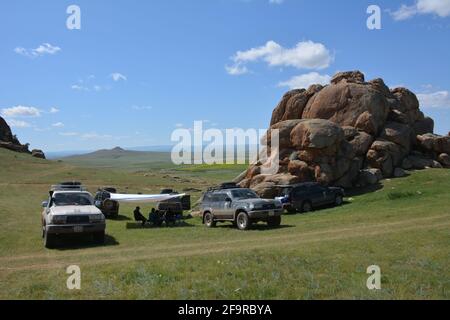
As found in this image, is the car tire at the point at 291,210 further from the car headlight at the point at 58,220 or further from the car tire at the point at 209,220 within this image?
the car headlight at the point at 58,220

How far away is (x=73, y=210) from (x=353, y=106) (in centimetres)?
2904

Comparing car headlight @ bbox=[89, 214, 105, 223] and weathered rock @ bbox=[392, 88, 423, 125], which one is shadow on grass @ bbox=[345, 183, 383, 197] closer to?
weathered rock @ bbox=[392, 88, 423, 125]

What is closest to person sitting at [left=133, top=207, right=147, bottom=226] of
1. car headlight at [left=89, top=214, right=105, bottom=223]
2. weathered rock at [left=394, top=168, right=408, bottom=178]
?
car headlight at [left=89, top=214, right=105, bottom=223]

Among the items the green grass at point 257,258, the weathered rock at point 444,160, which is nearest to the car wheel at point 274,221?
the green grass at point 257,258

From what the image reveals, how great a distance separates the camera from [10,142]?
92438 millimetres

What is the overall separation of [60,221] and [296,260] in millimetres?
9527

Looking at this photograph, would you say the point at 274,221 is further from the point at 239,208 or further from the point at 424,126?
the point at 424,126

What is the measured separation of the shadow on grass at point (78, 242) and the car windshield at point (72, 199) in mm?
1358

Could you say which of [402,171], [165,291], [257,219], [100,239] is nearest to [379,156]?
[402,171]

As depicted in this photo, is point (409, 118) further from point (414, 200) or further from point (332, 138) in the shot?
point (414, 200)

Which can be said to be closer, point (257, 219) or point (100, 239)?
point (100, 239)

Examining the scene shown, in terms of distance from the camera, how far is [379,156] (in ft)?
121

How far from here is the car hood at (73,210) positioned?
1738 centimetres

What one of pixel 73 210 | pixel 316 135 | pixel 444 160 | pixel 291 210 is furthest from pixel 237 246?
pixel 444 160
